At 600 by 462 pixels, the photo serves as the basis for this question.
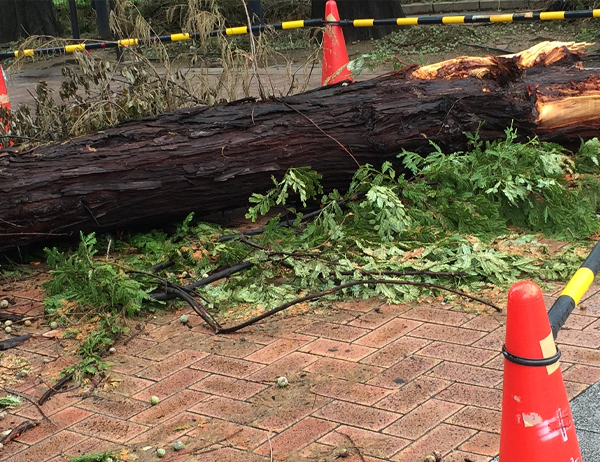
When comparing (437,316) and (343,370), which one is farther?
(437,316)

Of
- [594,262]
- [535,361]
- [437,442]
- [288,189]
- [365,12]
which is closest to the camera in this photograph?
[535,361]

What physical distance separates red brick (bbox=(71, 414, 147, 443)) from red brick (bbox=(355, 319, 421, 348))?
1143 millimetres

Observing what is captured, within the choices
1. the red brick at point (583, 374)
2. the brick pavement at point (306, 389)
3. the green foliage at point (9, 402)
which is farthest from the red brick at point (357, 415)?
the green foliage at point (9, 402)

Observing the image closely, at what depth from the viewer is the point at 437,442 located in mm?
2943

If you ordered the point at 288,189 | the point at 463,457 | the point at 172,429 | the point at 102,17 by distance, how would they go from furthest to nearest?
the point at 102,17, the point at 288,189, the point at 172,429, the point at 463,457

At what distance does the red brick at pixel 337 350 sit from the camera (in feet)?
12.1

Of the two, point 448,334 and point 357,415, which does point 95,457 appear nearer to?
point 357,415

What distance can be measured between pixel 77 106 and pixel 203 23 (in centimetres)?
118

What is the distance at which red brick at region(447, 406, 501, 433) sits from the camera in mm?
3016

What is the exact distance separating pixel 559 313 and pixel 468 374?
1.14 meters

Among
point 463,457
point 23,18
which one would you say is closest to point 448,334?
point 463,457

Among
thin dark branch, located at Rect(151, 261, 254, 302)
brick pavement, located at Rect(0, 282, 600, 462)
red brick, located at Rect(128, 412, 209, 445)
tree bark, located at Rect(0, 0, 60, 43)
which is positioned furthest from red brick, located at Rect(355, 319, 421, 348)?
tree bark, located at Rect(0, 0, 60, 43)

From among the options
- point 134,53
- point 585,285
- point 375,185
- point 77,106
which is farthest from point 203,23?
point 585,285

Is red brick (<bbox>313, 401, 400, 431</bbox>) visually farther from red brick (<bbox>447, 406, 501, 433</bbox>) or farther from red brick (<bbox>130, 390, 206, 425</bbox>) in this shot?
red brick (<bbox>130, 390, 206, 425</bbox>)
